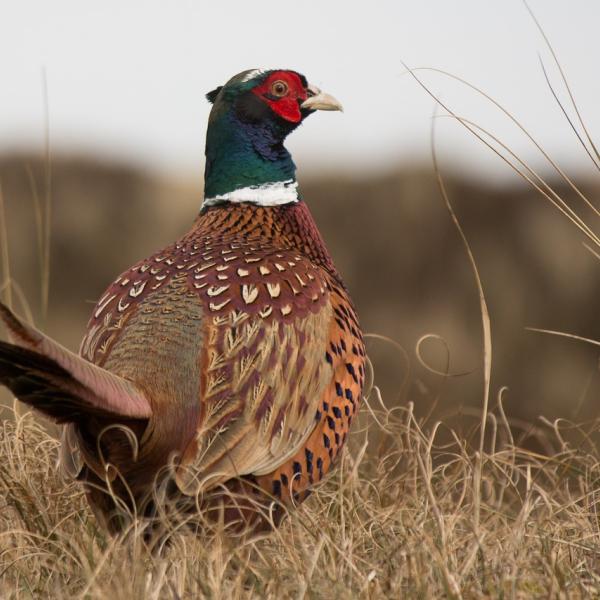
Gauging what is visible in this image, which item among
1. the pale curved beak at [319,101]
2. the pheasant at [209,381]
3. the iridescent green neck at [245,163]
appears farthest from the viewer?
the pale curved beak at [319,101]

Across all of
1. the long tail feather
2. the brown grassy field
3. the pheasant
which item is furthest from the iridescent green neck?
the long tail feather

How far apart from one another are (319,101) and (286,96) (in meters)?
0.15

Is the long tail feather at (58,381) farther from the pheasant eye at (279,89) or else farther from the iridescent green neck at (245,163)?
the pheasant eye at (279,89)

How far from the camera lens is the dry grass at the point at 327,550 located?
2.67 metres

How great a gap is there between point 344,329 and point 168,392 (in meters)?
0.66

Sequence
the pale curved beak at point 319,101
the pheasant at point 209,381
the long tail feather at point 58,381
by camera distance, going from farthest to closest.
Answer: the pale curved beak at point 319,101, the pheasant at point 209,381, the long tail feather at point 58,381

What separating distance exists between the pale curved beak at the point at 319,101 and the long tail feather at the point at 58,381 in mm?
1458

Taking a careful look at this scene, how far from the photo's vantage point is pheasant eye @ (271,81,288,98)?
3922 millimetres

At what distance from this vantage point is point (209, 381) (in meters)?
3.11

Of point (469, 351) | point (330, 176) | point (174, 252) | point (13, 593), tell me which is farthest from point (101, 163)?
point (13, 593)

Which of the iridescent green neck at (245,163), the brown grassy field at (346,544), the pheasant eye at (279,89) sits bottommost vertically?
the brown grassy field at (346,544)

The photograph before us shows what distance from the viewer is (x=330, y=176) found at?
975 centimetres

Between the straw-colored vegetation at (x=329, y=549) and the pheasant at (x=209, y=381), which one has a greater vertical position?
the pheasant at (x=209, y=381)

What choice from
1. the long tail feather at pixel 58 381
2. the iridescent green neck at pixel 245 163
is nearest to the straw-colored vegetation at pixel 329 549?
the long tail feather at pixel 58 381
